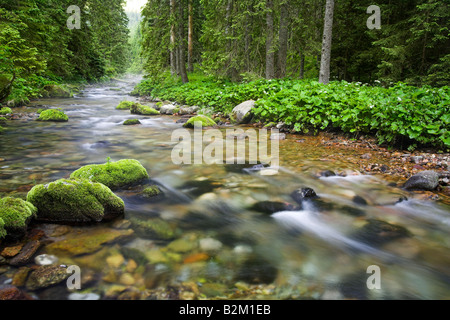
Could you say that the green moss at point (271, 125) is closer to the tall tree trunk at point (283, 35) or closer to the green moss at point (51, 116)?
the tall tree trunk at point (283, 35)

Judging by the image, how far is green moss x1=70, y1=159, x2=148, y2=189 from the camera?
172 inches

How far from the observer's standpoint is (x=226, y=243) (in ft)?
11.0

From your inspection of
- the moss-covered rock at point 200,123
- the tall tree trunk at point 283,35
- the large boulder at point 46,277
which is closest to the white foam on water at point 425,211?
the large boulder at point 46,277

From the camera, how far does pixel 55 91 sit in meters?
20.5

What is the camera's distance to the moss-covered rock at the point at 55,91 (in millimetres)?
20147

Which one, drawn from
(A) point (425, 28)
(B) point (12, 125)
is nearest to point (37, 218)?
(B) point (12, 125)

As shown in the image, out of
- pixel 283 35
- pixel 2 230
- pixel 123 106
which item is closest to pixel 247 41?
pixel 283 35

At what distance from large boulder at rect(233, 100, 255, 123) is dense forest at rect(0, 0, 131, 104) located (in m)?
7.18

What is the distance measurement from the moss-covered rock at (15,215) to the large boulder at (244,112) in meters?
8.26

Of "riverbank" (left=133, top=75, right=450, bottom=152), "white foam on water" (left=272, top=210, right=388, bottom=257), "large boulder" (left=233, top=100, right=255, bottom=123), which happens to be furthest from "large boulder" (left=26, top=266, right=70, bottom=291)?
"large boulder" (left=233, top=100, right=255, bottom=123)

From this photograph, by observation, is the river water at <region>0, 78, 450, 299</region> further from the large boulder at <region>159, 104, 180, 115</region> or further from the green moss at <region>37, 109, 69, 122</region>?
the large boulder at <region>159, 104, 180, 115</region>

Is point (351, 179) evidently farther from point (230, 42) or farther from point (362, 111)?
point (230, 42)
